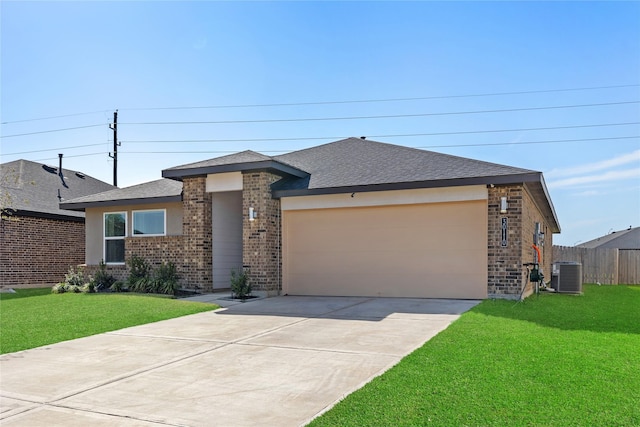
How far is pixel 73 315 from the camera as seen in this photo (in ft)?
32.6

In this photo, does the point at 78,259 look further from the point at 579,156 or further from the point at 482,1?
the point at 579,156

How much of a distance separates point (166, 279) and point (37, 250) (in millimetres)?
7372

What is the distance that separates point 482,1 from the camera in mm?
12938

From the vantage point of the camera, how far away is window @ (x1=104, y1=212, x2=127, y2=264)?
16.2 metres

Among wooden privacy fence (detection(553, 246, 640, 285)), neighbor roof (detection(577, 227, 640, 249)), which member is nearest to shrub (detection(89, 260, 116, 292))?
wooden privacy fence (detection(553, 246, 640, 285))

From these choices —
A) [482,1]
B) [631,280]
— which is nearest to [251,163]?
[482,1]

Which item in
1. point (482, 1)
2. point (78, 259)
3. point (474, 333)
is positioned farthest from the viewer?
point (78, 259)

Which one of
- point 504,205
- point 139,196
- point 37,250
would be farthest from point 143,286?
point 504,205

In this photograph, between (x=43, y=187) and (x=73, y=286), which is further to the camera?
(x=43, y=187)

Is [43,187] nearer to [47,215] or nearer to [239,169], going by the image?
[47,215]

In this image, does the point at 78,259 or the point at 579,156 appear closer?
the point at 78,259

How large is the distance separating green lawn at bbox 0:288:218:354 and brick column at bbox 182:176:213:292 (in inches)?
66.2

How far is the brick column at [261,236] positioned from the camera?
43.0 feet

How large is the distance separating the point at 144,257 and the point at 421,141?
15616mm
